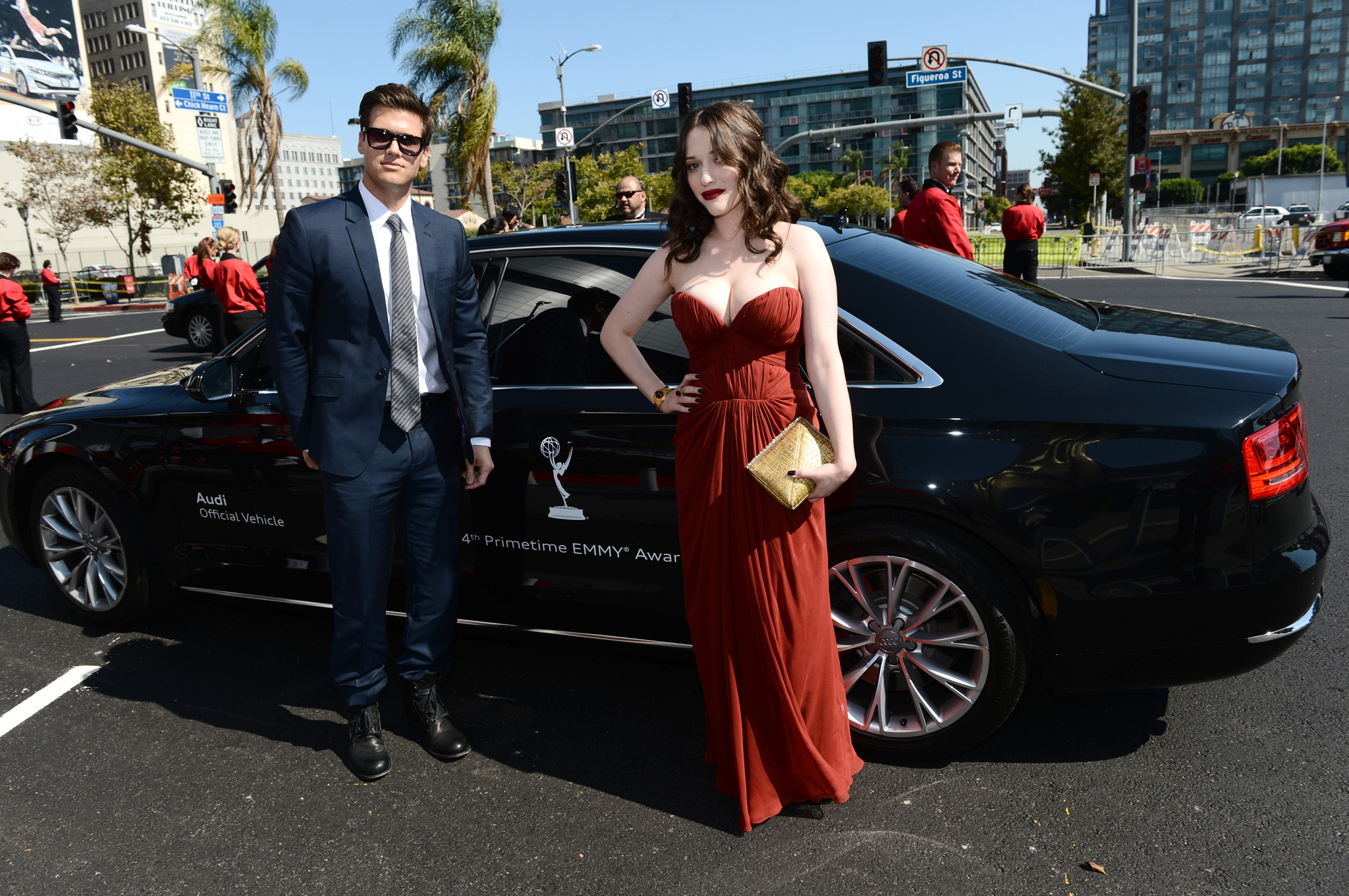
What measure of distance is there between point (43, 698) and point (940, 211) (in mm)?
6258

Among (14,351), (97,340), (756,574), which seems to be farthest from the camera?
(97,340)

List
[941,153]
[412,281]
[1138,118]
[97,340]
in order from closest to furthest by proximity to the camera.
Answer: [412,281] → [941,153] → [97,340] → [1138,118]

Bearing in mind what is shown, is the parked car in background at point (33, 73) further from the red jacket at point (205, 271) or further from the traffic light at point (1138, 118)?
the traffic light at point (1138, 118)

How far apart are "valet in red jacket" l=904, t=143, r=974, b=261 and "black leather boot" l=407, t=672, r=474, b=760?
5148mm

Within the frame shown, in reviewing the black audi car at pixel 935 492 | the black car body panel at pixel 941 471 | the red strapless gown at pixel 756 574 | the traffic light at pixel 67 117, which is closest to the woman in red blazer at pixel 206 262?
the black car body panel at pixel 941 471

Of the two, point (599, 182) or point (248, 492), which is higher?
point (599, 182)

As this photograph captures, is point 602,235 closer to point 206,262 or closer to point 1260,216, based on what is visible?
point 206,262

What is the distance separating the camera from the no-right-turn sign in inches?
939

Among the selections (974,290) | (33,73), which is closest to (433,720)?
(974,290)

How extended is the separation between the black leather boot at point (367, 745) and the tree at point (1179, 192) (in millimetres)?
112964

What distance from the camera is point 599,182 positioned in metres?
47.8

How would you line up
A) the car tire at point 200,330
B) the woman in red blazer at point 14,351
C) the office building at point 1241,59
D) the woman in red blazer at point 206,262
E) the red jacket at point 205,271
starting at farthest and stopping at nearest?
the office building at point 1241,59 → the car tire at point 200,330 → the red jacket at point 205,271 → the woman in red blazer at point 206,262 → the woman in red blazer at point 14,351

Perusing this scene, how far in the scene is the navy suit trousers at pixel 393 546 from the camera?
2992 millimetres

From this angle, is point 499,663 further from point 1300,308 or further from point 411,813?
point 1300,308
